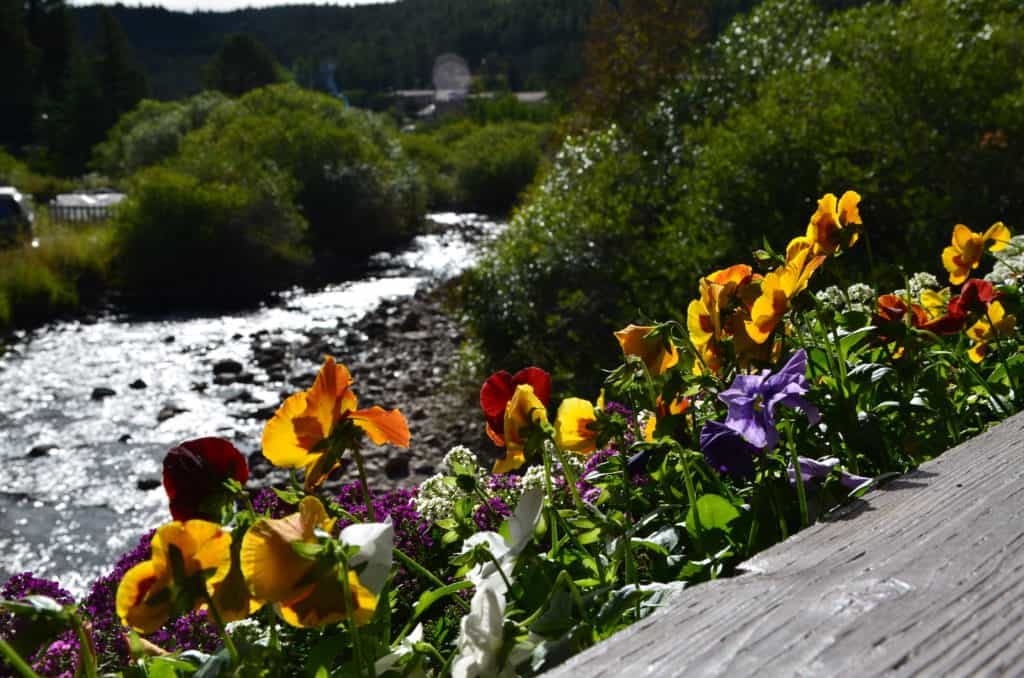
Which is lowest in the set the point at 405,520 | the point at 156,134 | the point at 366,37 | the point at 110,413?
the point at 110,413

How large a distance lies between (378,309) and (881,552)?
12.6 meters

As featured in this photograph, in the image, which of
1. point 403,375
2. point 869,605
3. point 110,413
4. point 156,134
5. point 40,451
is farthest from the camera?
point 156,134

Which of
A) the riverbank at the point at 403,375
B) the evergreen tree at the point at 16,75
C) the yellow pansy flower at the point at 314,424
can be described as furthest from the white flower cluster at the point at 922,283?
the evergreen tree at the point at 16,75

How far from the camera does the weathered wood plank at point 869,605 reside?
2.29 ft

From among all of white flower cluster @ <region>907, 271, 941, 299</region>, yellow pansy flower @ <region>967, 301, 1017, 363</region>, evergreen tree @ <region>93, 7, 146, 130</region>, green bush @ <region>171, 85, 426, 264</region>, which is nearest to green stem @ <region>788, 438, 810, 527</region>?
yellow pansy flower @ <region>967, 301, 1017, 363</region>

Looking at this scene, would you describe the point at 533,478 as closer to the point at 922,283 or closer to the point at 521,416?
the point at 521,416

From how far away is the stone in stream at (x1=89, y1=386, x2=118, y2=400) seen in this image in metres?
9.77

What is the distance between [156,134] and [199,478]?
32.1m

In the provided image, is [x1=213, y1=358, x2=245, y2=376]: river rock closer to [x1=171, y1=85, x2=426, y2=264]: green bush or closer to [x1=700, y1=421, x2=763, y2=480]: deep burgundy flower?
[x1=171, y1=85, x2=426, y2=264]: green bush

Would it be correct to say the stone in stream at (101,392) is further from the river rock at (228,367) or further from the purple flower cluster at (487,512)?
the purple flower cluster at (487,512)

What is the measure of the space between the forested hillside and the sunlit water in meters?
85.7

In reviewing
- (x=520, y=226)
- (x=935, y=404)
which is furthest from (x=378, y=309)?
(x=935, y=404)

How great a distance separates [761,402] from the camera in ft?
3.54

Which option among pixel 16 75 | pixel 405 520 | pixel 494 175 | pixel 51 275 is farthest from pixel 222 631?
pixel 16 75
